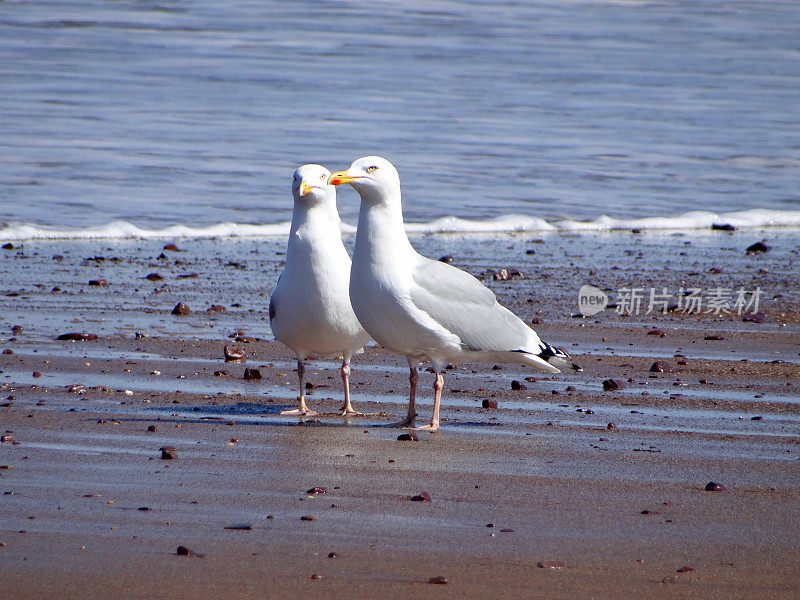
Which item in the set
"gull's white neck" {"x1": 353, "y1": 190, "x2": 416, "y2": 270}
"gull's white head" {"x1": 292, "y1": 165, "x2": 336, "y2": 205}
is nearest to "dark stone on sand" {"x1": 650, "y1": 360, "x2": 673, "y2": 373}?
"gull's white neck" {"x1": 353, "y1": 190, "x2": 416, "y2": 270}

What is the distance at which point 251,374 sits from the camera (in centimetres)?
681

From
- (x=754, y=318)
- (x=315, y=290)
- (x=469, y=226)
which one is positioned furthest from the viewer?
(x=469, y=226)

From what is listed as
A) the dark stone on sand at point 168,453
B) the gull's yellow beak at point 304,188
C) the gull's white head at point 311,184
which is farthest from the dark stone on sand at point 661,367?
the dark stone on sand at point 168,453

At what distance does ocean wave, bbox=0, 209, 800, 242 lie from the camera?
12.2 metres

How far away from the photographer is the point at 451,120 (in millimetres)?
19969

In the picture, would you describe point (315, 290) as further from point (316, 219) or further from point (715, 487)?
point (715, 487)

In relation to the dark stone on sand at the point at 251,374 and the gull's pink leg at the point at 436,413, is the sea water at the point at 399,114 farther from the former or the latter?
the gull's pink leg at the point at 436,413

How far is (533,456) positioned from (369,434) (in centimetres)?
84

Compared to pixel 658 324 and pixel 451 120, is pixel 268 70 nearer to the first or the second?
pixel 451 120

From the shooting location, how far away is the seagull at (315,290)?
19.8 ft

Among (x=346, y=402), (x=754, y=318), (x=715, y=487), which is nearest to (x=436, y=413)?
(x=346, y=402)

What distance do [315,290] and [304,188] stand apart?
532mm

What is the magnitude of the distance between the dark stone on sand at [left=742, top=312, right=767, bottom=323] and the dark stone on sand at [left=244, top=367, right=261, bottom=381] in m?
3.80

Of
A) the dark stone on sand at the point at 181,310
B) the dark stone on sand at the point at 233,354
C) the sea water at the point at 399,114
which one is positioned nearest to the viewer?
the dark stone on sand at the point at 233,354
